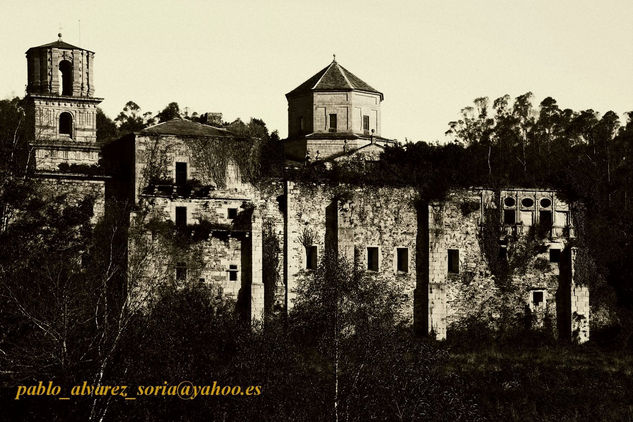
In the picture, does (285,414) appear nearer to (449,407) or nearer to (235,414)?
(235,414)

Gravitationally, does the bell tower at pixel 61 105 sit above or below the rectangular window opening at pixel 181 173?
above

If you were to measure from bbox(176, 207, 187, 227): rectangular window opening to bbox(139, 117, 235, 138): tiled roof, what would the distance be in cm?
268

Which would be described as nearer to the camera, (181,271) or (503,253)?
(181,271)

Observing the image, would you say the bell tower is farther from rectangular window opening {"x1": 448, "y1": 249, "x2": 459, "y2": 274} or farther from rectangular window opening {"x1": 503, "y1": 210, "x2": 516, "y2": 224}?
rectangular window opening {"x1": 503, "y1": 210, "x2": 516, "y2": 224}

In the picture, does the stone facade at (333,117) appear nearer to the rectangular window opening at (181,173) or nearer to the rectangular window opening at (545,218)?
the rectangular window opening at (545,218)

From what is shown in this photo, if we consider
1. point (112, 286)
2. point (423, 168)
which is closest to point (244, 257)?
point (112, 286)

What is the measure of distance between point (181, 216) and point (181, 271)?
77.0 inches

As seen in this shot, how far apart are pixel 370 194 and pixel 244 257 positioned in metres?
5.54

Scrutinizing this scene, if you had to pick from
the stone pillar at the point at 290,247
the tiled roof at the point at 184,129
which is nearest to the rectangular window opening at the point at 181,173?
the tiled roof at the point at 184,129

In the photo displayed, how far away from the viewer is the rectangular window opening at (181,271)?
140 feet

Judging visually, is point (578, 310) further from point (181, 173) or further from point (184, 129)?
point (184, 129)

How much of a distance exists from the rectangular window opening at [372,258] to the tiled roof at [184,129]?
6.77m

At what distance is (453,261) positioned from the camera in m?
46.7

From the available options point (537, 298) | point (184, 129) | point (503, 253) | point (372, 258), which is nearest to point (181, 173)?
point (184, 129)
